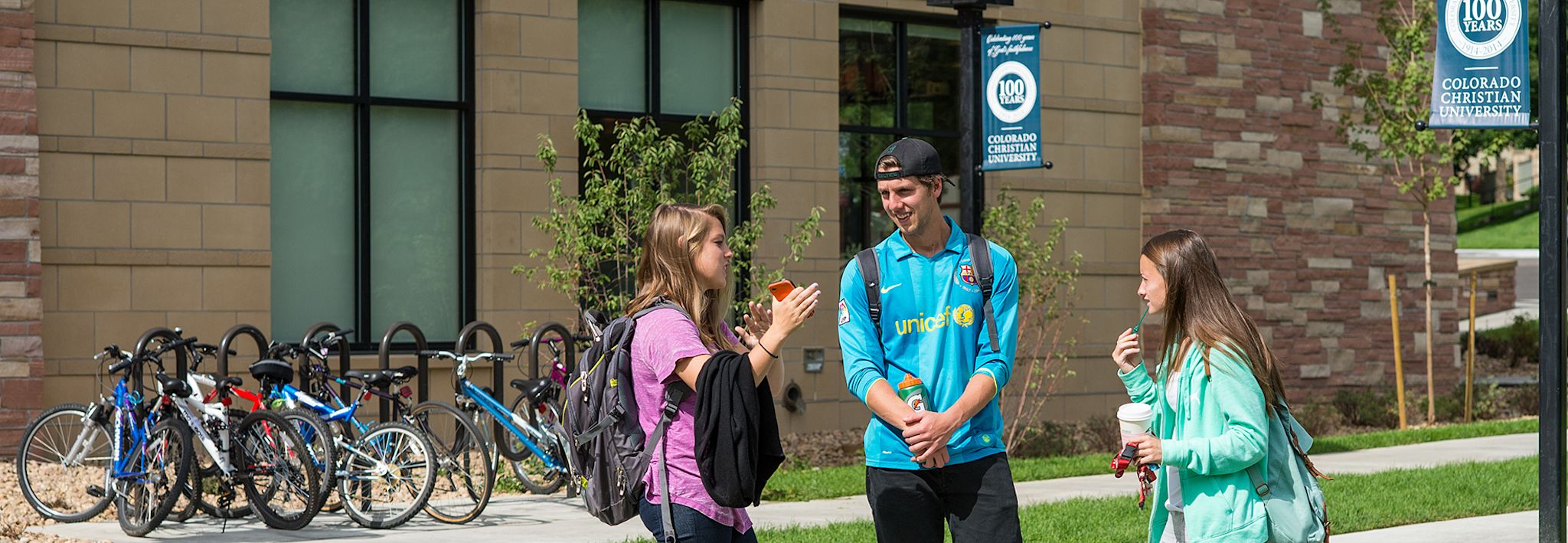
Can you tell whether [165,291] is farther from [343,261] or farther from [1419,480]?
[1419,480]

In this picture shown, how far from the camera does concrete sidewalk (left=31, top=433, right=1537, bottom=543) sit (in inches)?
388

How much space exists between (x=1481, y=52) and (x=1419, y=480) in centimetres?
436

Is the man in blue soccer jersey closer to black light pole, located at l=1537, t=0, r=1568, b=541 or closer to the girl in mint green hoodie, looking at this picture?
the girl in mint green hoodie

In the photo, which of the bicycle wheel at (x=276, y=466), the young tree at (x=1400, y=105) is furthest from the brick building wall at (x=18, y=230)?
the young tree at (x=1400, y=105)

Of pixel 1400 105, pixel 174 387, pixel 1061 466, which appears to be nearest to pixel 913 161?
pixel 174 387

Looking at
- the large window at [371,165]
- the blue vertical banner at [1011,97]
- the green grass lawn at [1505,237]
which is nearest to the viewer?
the blue vertical banner at [1011,97]

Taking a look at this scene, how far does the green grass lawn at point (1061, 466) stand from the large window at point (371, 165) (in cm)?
350

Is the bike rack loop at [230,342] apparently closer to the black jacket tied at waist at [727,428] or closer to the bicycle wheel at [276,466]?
the bicycle wheel at [276,466]

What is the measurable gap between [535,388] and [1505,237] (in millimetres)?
59469

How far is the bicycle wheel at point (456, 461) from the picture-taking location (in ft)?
34.5

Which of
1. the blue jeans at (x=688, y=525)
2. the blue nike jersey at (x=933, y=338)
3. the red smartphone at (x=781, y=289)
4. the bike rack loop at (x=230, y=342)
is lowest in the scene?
the blue jeans at (x=688, y=525)

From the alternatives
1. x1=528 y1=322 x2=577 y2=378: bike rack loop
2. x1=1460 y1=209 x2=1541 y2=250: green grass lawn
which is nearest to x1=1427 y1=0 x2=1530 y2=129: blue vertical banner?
x1=528 y1=322 x2=577 y2=378: bike rack loop

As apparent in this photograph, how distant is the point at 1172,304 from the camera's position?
481 cm

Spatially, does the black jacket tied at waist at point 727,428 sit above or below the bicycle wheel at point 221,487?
above
